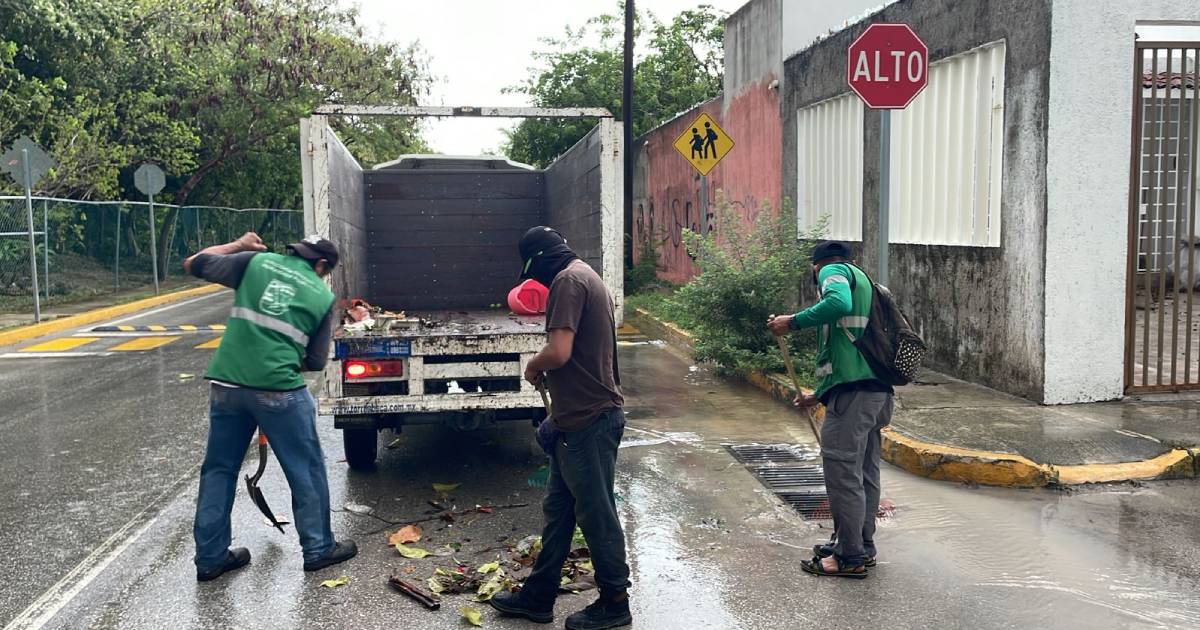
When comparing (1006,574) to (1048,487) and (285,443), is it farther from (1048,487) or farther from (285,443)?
(285,443)

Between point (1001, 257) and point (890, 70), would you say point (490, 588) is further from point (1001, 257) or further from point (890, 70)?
point (1001, 257)

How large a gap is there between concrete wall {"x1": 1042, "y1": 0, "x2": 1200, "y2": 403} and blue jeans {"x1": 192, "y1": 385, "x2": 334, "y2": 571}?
19.5 ft

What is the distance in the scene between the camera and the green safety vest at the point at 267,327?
16.7 feet

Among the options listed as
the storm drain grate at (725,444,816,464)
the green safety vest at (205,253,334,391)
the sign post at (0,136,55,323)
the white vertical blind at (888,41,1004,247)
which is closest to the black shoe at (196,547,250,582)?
the green safety vest at (205,253,334,391)

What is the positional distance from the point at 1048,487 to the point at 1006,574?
1729 millimetres

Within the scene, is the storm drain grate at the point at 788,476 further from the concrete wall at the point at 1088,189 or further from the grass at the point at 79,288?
the grass at the point at 79,288

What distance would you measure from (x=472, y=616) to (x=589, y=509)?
0.71m

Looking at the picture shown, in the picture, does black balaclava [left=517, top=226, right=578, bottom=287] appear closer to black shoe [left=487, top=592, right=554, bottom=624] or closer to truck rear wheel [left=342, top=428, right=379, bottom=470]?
black shoe [left=487, top=592, right=554, bottom=624]

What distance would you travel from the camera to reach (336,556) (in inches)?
207

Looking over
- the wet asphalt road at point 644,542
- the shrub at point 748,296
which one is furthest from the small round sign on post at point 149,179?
the shrub at point 748,296

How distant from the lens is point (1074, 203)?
8.38 metres

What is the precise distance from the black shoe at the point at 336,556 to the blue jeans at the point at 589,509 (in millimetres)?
1181

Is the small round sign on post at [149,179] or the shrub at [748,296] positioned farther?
the small round sign on post at [149,179]

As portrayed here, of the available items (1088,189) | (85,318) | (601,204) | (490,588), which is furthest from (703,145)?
(85,318)
